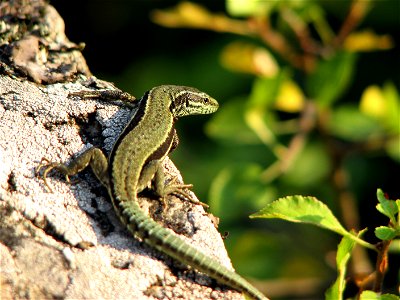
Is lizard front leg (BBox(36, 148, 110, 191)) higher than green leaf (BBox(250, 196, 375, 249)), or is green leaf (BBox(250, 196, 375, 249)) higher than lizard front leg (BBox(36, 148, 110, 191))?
green leaf (BBox(250, 196, 375, 249))

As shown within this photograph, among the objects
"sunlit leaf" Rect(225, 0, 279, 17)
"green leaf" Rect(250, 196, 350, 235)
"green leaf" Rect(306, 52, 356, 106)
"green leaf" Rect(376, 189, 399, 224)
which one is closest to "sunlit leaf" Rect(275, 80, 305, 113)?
"green leaf" Rect(306, 52, 356, 106)

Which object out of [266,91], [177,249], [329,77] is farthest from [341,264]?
[329,77]

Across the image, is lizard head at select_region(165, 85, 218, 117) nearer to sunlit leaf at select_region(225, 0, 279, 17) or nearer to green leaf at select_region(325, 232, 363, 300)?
sunlit leaf at select_region(225, 0, 279, 17)

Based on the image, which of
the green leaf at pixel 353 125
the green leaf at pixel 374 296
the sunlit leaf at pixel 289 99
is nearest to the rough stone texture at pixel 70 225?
the green leaf at pixel 374 296

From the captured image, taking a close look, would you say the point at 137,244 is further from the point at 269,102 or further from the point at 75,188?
the point at 269,102

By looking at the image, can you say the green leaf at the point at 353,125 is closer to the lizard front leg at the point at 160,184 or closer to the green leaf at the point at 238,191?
the green leaf at the point at 238,191
